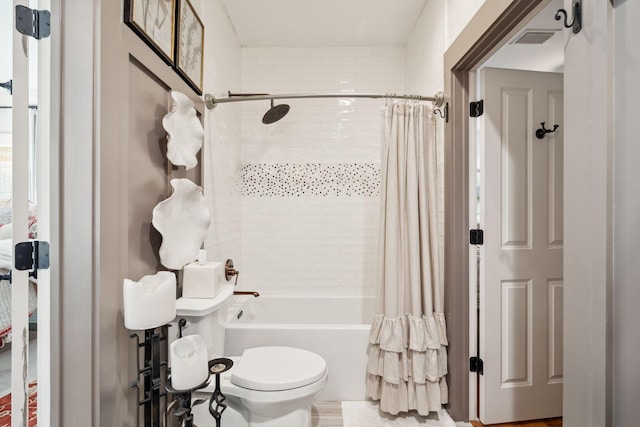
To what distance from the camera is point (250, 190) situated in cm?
304

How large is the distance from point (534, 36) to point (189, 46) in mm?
2044

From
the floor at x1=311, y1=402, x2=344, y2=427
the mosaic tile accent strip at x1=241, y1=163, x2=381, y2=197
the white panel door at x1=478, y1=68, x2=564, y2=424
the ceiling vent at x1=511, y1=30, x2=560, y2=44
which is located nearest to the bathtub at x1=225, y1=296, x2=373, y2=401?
the floor at x1=311, y1=402, x2=344, y2=427

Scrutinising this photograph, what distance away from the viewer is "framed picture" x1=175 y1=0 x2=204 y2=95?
1.58 m

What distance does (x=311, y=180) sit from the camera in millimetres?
3039

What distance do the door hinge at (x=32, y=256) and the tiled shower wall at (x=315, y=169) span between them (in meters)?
2.03

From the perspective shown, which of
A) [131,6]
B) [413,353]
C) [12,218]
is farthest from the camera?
[413,353]

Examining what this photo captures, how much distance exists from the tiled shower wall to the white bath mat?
1135mm

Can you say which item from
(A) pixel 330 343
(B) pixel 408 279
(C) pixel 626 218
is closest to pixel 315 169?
(B) pixel 408 279

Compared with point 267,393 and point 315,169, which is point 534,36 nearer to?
point 315,169

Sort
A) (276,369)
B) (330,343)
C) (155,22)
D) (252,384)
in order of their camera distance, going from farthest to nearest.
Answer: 1. (330,343)
2. (276,369)
3. (252,384)
4. (155,22)

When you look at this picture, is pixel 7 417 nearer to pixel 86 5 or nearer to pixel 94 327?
pixel 94 327

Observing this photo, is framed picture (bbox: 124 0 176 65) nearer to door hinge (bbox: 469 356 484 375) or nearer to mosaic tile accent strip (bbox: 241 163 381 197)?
mosaic tile accent strip (bbox: 241 163 381 197)

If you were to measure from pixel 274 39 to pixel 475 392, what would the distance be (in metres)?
3.03

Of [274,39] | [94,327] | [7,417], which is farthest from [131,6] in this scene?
[274,39]
